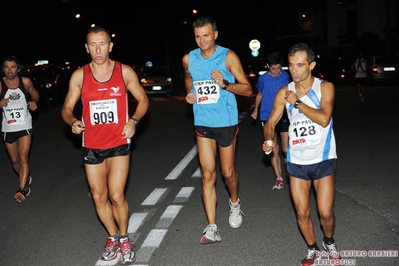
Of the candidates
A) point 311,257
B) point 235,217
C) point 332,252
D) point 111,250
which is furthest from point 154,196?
point 332,252

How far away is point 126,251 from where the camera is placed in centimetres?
575

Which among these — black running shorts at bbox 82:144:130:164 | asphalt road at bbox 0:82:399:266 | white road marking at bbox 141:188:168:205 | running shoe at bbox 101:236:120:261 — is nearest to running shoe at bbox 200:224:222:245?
asphalt road at bbox 0:82:399:266

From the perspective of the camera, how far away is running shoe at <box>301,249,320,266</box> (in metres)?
5.31

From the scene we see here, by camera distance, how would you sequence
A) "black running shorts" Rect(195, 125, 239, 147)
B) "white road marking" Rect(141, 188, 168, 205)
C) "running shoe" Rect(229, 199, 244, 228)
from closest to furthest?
"black running shorts" Rect(195, 125, 239, 147) < "running shoe" Rect(229, 199, 244, 228) < "white road marking" Rect(141, 188, 168, 205)

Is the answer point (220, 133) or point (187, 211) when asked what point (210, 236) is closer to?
point (220, 133)

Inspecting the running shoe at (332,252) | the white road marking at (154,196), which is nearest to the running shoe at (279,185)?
the white road marking at (154,196)

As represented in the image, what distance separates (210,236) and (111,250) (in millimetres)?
1008

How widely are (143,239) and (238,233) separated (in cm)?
102

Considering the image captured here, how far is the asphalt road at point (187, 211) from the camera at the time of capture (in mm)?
5891

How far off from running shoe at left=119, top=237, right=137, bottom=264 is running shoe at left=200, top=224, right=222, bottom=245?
0.74 meters

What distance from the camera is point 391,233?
20.8 feet

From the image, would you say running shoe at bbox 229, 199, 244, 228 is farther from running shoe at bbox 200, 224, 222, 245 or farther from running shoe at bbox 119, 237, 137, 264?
running shoe at bbox 119, 237, 137, 264

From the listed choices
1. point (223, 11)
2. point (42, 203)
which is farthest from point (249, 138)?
point (223, 11)

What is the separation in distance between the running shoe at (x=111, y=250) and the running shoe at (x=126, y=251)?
0.10 meters
